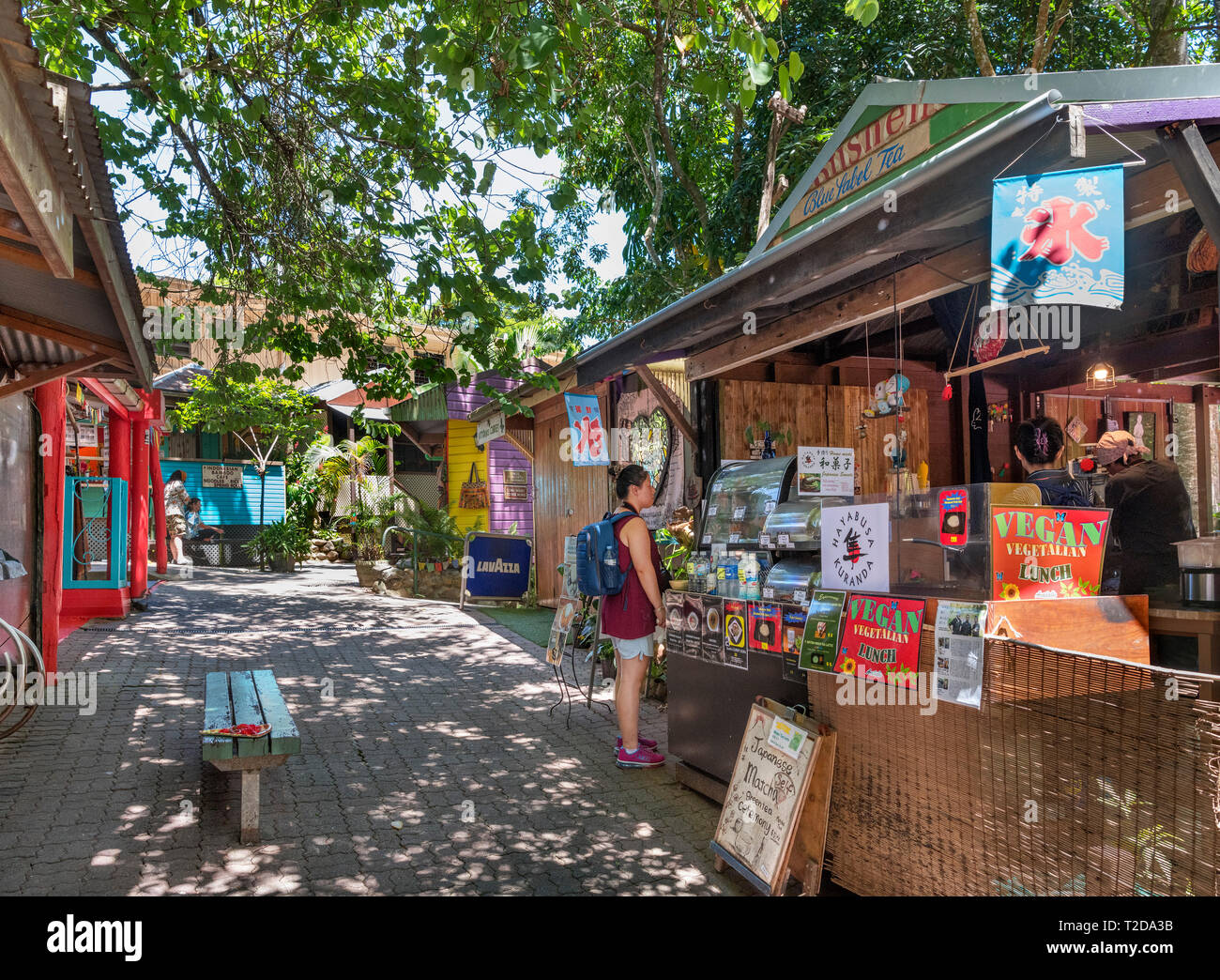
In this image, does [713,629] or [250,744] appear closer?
[250,744]

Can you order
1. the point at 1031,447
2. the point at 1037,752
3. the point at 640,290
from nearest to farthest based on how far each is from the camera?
the point at 1037,752, the point at 1031,447, the point at 640,290

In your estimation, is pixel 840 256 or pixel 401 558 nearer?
pixel 840 256

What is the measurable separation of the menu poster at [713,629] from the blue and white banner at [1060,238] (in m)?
2.26

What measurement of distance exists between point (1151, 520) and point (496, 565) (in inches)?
363

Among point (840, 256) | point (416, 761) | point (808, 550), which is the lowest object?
point (416, 761)

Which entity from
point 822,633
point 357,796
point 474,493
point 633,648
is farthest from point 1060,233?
point 474,493

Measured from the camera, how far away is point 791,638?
402cm

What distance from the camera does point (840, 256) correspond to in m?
4.02

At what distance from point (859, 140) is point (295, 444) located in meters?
18.4

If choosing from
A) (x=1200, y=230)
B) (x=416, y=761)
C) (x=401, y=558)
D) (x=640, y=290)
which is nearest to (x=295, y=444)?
(x=401, y=558)

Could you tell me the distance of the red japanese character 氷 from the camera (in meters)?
2.87

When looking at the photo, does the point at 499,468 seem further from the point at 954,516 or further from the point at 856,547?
the point at 954,516

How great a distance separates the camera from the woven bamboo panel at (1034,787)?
2.34m
